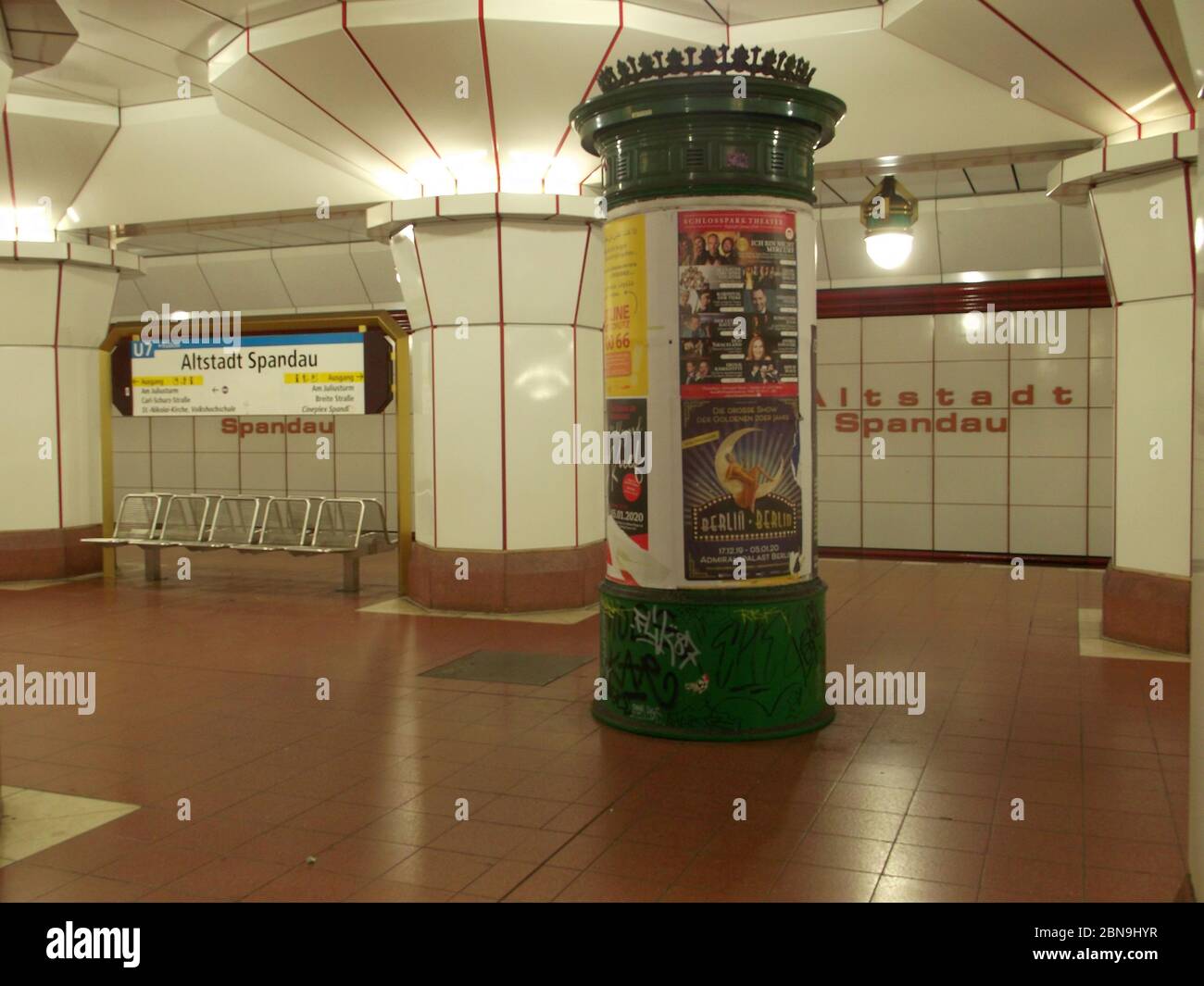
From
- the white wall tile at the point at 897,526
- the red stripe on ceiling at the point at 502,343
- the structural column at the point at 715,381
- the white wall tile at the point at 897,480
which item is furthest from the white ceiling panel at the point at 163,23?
the white wall tile at the point at 897,526

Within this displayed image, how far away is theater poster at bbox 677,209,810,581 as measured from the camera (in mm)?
5617

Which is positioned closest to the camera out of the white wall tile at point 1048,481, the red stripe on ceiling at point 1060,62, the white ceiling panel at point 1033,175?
the red stripe on ceiling at point 1060,62

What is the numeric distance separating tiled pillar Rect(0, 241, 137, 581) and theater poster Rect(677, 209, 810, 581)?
8084mm

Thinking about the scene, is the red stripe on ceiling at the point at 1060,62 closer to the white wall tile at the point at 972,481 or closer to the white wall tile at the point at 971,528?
the white wall tile at the point at 972,481

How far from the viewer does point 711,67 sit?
219 inches

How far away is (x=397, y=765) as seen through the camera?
17.6 ft

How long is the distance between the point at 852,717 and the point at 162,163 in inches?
332

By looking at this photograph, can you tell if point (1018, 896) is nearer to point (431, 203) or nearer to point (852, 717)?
point (852, 717)

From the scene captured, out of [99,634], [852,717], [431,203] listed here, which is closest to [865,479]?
[431,203]

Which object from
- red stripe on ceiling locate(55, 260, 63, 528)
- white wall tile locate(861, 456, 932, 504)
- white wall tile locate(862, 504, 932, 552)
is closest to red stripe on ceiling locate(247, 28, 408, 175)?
red stripe on ceiling locate(55, 260, 63, 528)

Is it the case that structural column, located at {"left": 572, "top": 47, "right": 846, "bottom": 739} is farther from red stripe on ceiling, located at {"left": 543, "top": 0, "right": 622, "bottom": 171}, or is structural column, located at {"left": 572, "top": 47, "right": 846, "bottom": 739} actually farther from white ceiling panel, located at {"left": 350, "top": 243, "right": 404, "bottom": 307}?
white ceiling panel, located at {"left": 350, "top": 243, "right": 404, "bottom": 307}

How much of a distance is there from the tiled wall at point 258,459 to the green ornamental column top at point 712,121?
408 inches

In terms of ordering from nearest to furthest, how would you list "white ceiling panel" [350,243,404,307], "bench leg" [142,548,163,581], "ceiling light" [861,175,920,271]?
"ceiling light" [861,175,920,271]
"bench leg" [142,548,163,581]
"white ceiling panel" [350,243,404,307]

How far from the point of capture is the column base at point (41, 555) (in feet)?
37.5
